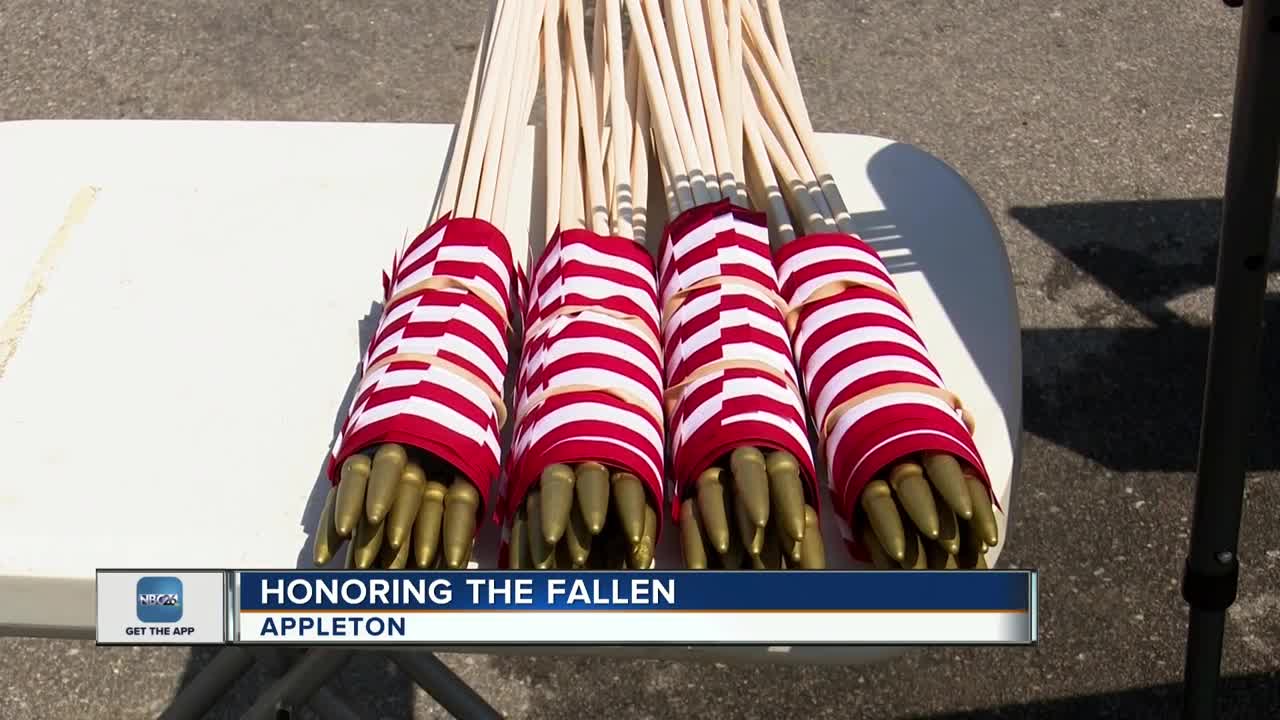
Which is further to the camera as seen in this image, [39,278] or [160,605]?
[39,278]

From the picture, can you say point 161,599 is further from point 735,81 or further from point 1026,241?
point 1026,241

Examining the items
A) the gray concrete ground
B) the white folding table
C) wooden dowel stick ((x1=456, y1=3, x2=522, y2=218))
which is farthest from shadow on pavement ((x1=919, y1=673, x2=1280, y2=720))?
wooden dowel stick ((x1=456, y1=3, x2=522, y2=218))

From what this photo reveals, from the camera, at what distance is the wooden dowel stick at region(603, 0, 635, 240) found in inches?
51.7

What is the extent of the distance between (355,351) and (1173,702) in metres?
1.36

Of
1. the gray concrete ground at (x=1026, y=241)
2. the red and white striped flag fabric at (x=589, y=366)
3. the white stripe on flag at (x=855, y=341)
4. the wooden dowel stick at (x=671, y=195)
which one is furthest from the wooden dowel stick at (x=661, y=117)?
the gray concrete ground at (x=1026, y=241)

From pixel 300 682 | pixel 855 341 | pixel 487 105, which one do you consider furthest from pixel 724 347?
pixel 300 682

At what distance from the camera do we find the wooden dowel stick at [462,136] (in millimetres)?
1315

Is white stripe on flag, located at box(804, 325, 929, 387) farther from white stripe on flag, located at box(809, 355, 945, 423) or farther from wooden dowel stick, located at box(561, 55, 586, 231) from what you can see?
wooden dowel stick, located at box(561, 55, 586, 231)

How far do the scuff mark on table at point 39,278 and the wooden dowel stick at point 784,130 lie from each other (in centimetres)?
70

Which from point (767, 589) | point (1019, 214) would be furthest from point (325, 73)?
point (767, 589)

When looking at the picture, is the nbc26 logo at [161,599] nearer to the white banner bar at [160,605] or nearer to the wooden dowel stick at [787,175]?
the white banner bar at [160,605]

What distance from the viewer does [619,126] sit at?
139 cm

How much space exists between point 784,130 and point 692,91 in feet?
0.33

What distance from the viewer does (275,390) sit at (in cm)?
122
